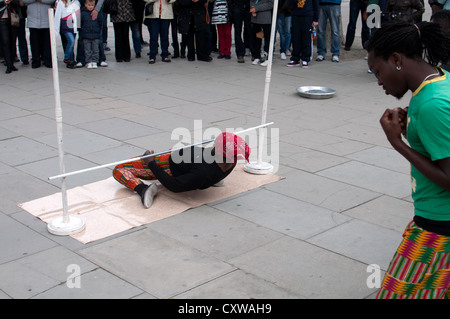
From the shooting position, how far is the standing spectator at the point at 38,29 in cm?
1073

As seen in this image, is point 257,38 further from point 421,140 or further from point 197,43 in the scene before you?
point 421,140

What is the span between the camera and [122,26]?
38.7ft

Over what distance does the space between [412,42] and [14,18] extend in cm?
939

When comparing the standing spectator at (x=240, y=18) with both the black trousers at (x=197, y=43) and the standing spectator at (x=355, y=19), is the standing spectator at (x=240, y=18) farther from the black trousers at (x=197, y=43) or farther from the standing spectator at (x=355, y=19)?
the standing spectator at (x=355, y=19)

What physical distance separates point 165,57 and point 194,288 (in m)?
8.96

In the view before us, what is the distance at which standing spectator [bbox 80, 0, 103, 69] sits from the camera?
1112cm

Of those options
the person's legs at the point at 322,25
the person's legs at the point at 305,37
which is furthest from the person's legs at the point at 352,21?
the person's legs at the point at 305,37

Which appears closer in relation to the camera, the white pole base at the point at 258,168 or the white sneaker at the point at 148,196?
the white sneaker at the point at 148,196

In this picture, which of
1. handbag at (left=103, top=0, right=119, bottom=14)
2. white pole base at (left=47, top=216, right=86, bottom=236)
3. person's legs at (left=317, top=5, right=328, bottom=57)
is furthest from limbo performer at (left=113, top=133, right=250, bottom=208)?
person's legs at (left=317, top=5, right=328, bottom=57)

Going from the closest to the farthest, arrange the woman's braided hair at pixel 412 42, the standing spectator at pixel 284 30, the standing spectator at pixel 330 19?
the woman's braided hair at pixel 412 42
the standing spectator at pixel 330 19
the standing spectator at pixel 284 30

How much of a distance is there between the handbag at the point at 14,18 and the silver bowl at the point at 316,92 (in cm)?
540

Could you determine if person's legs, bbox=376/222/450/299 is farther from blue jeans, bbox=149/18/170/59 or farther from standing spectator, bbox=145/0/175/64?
blue jeans, bbox=149/18/170/59

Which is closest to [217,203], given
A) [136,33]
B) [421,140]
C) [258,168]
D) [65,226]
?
[258,168]

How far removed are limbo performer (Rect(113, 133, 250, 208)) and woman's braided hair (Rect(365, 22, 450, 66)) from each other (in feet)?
7.69
